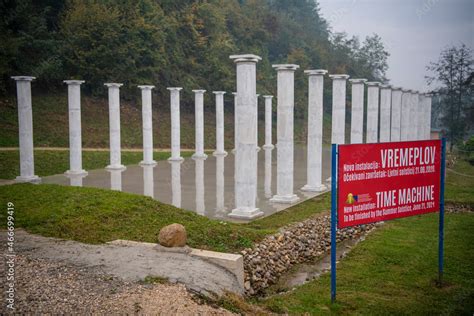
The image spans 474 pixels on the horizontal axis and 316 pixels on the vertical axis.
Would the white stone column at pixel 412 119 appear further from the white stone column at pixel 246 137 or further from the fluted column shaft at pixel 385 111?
the white stone column at pixel 246 137

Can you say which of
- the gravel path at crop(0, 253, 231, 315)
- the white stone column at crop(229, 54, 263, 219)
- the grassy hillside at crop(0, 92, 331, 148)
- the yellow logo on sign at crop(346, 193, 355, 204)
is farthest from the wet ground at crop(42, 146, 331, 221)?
the grassy hillside at crop(0, 92, 331, 148)

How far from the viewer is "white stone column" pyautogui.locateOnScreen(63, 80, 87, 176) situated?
24922mm

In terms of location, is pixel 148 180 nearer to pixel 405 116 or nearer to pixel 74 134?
pixel 74 134

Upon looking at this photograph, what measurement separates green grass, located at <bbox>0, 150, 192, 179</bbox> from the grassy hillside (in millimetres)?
4418

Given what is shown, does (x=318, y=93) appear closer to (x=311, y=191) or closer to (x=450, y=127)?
(x=311, y=191)

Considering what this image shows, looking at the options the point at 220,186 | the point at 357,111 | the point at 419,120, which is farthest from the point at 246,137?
the point at 419,120

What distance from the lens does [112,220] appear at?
468 inches

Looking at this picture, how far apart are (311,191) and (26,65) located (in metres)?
31.5

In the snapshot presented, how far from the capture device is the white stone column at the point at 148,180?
64.2 feet

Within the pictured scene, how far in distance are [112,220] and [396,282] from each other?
23.0 feet

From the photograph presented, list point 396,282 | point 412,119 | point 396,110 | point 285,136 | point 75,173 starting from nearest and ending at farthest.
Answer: point 396,282
point 285,136
point 75,173
point 396,110
point 412,119

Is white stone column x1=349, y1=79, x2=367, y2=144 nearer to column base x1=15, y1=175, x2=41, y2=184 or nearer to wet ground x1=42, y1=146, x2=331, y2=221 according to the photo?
wet ground x1=42, y1=146, x2=331, y2=221

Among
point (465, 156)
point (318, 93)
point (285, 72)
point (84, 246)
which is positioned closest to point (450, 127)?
point (465, 156)

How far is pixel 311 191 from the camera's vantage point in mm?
20719
